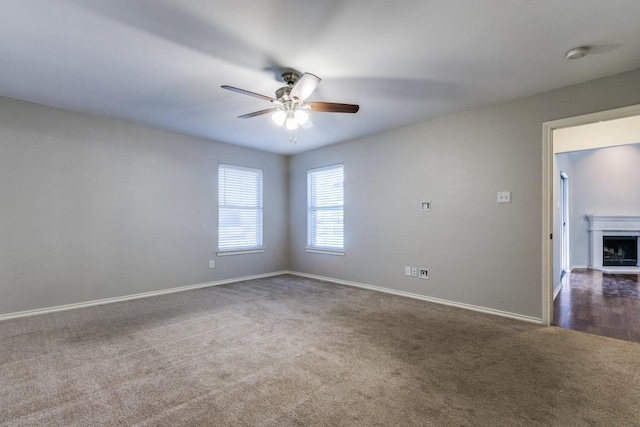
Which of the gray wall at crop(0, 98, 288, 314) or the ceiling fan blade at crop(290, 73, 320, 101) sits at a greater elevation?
the ceiling fan blade at crop(290, 73, 320, 101)

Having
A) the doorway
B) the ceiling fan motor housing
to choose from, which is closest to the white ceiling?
the ceiling fan motor housing

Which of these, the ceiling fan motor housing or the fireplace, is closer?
the ceiling fan motor housing

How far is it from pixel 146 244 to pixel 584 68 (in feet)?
17.5

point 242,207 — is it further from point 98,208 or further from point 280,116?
point 280,116

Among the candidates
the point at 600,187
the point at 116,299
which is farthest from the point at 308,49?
the point at 600,187

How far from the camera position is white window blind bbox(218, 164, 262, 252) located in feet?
16.9

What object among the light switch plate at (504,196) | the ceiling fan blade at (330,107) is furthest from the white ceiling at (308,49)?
the light switch plate at (504,196)

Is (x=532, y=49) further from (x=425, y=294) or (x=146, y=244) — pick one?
(x=146, y=244)

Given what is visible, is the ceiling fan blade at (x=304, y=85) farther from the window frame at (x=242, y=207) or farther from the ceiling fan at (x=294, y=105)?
the window frame at (x=242, y=207)

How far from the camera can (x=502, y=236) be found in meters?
3.43

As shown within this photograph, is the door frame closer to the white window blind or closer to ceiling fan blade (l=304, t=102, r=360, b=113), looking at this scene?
ceiling fan blade (l=304, t=102, r=360, b=113)

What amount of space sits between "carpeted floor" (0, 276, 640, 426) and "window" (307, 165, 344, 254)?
6.55 ft

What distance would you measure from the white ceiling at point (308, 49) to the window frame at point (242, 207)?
5.70 ft

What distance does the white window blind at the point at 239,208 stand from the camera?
5.15 metres
